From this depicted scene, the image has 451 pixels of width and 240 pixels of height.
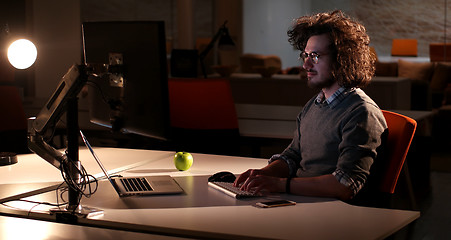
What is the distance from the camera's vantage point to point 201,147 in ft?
13.5

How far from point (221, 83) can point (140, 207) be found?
223 centimetres

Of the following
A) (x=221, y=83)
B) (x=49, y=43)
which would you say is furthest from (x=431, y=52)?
(x=221, y=83)

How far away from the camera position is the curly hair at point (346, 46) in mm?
2229

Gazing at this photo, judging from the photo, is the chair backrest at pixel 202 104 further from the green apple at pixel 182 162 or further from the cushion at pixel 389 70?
the cushion at pixel 389 70

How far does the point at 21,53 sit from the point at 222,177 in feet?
3.25

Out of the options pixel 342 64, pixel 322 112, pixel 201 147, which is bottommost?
pixel 201 147

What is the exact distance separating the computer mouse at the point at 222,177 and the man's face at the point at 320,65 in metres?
0.44

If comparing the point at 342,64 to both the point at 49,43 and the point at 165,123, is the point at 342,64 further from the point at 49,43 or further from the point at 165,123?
the point at 49,43

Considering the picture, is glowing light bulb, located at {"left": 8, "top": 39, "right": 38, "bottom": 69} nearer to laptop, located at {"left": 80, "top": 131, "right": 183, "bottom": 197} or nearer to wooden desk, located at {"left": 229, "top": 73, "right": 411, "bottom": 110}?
laptop, located at {"left": 80, "top": 131, "right": 183, "bottom": 197}

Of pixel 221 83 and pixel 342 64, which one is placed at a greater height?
pixel 342 64

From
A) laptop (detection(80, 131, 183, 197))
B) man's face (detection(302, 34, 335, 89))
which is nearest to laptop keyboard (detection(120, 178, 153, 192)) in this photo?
laptop (detection(80, 131, 183, 197))

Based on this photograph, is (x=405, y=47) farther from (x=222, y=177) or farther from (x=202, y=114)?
(x=222, y=177)

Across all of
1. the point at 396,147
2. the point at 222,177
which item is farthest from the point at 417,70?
the point at 222,177

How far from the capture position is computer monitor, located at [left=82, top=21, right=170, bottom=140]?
180cm
